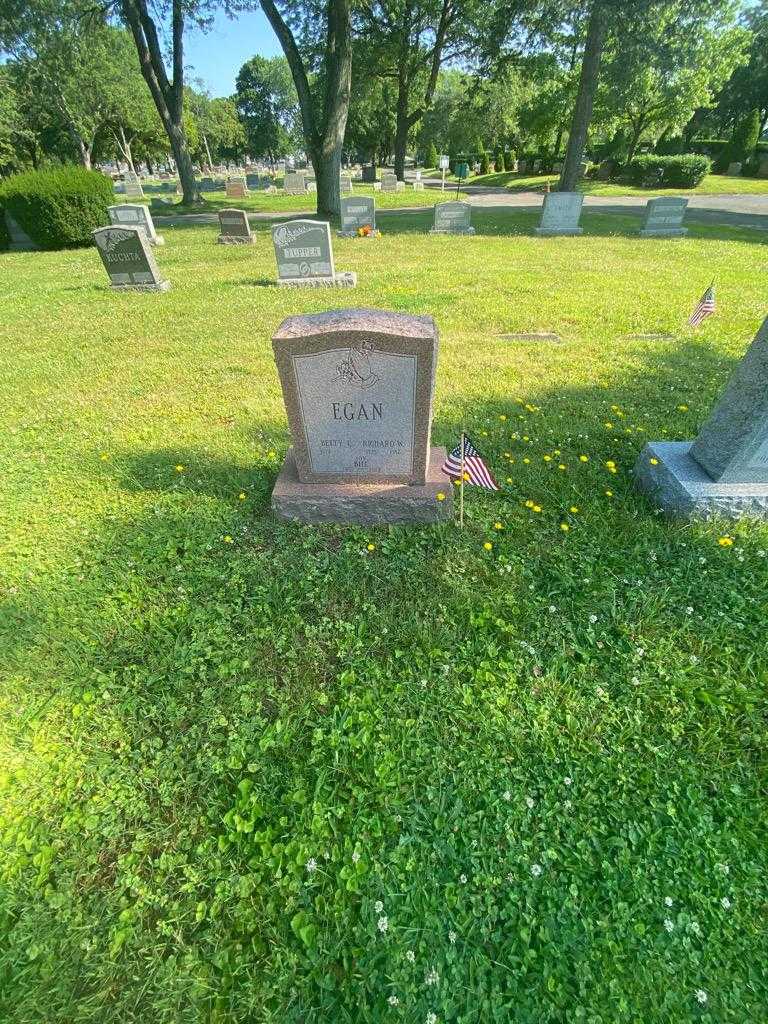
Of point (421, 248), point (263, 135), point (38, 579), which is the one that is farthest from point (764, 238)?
point (263, 135)

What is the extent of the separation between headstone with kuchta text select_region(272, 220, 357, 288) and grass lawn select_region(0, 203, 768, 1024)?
620cm

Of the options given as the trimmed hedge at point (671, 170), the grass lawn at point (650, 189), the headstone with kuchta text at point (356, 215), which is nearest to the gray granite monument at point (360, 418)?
the headstone with kuchta text at point (356, 215)

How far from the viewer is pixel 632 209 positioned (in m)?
19.7

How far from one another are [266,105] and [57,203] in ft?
280

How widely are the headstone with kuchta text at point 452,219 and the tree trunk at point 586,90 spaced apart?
5304 millimetres

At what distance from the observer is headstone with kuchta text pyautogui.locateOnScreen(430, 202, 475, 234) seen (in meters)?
14.9

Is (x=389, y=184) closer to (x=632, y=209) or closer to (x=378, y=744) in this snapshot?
(x=632, y=209)

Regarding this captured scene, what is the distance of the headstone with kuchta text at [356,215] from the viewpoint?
14.4m

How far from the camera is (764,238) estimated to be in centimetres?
1345

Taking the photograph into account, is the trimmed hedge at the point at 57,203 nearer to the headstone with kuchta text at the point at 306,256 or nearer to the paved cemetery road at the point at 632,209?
the paved cemetery road at the point at 632,209

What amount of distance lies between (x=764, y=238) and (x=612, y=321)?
35.8ft

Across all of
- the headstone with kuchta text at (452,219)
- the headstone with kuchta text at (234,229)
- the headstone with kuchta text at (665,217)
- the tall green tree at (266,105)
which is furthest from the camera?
the tall green tree at (266,105)

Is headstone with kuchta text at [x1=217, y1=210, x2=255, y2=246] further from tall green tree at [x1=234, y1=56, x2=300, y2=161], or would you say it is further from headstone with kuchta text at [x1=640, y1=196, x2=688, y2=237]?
tall green tree at [x1=234, y1=56, x2=300, y2=161]

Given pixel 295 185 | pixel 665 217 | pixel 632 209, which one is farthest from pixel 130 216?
pixel 295 185
